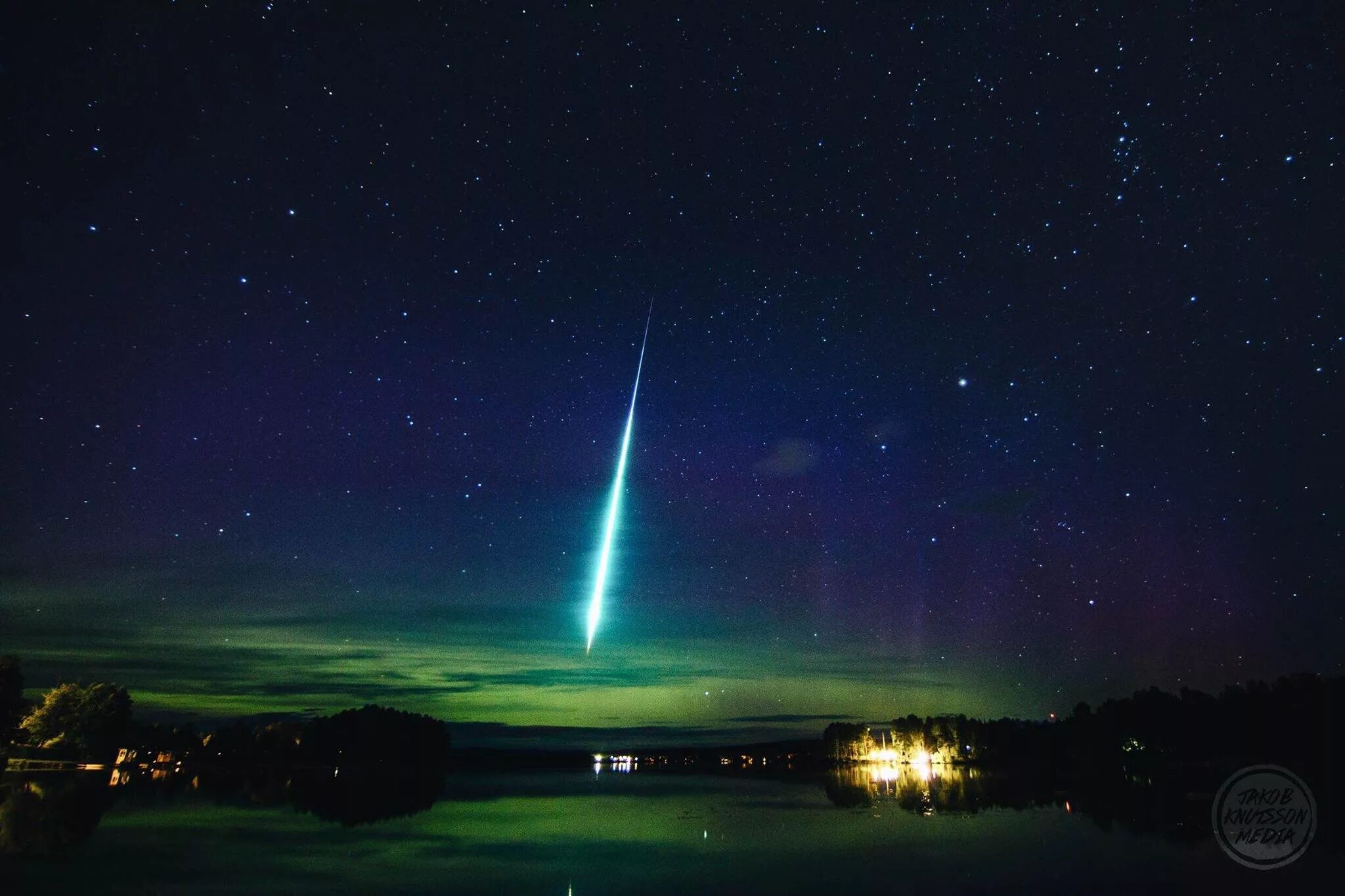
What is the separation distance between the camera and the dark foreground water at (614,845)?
1670cm

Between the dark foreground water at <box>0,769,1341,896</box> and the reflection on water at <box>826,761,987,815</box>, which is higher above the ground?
the dark foreground water at <box>0,769,1341,896</box>

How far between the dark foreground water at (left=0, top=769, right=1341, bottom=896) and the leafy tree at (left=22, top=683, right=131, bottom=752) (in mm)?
21201

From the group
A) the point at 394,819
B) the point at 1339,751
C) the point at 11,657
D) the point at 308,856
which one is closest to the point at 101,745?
the point at 11,657

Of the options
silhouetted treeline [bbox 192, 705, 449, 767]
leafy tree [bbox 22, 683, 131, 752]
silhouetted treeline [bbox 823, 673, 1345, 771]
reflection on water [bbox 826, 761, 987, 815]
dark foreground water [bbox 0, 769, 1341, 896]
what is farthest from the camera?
silhouetted treeline [bbox 192, 705, 449, 767]

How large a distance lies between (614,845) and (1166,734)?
98.2 meters

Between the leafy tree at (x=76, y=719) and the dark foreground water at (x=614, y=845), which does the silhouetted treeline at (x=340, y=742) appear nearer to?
the leafy tree at (x=76, y=719)

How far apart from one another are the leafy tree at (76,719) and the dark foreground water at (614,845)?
21.2 m

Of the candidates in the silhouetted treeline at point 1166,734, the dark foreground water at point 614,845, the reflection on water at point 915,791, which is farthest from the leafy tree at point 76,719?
the silhouetted treeline at point 1166,734

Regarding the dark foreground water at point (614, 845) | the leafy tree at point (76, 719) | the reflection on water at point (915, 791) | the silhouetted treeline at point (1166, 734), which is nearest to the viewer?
the dark foreground water at point (614, 845)

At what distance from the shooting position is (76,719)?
61.3 m

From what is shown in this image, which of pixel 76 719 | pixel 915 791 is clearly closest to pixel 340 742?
pixel 76 719

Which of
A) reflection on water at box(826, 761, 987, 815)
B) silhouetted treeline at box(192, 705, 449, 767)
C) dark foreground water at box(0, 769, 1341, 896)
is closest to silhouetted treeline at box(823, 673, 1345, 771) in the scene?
reflection on water at box(826, 761, 987, 815)

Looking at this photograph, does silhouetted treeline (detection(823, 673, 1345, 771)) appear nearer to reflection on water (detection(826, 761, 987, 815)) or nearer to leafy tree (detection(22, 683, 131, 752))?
reflection on water (detection(826, 761, 987, 815))

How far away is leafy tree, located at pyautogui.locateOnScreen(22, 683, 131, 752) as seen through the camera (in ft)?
198
